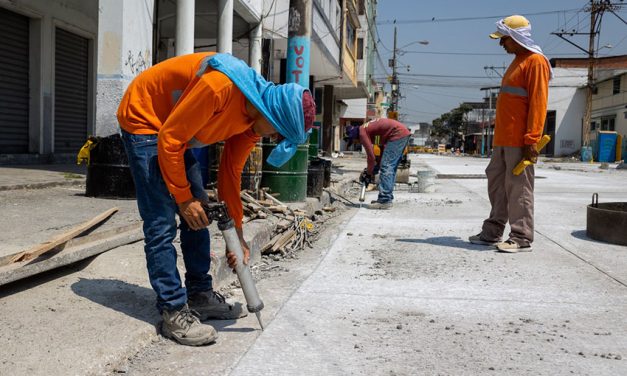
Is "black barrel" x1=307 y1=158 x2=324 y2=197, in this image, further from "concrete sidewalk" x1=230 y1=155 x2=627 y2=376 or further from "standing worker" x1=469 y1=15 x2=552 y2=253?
"standing worker" x1=469 y1=15 x2=552 y2=253

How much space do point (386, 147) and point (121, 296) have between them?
693cm

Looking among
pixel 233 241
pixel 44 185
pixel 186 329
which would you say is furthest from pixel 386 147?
pixel 186 329

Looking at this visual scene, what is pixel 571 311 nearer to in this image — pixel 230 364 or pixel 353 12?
pixel 230 364

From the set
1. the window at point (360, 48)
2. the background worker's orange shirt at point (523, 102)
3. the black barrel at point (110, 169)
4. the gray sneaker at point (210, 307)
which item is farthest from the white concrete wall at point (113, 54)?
the window at point (360, 48)

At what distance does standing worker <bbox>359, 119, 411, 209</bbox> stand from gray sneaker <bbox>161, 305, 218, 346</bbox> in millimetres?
6612

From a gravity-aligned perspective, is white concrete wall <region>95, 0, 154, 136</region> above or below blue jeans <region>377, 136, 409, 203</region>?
above

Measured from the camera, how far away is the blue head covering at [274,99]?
2832mm

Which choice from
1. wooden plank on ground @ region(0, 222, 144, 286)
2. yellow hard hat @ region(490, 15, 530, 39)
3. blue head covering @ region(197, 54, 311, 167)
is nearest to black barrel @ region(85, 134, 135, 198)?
wooden plank on ground @ region(0, 222, 144, 286)

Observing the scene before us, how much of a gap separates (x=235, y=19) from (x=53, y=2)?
427 centimetres

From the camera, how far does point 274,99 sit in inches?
112

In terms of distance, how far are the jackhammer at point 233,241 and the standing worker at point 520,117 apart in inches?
133

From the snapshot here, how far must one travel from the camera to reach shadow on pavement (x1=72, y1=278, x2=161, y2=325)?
334 cm

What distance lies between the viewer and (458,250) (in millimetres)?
5926

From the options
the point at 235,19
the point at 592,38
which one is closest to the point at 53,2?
the point at 235,19
